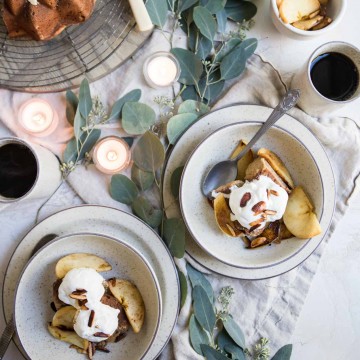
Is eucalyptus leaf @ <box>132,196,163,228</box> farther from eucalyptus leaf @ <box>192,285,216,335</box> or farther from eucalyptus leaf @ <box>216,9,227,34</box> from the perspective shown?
eucalyptus leaf @ <box>216,9,227,34</box>

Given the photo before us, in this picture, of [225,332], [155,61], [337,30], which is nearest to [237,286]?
[225,332]

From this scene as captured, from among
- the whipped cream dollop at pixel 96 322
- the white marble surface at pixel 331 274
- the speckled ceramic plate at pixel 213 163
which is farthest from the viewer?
the white marble surface at pixel 331 274

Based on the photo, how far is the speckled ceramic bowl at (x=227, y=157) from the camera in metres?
1.38

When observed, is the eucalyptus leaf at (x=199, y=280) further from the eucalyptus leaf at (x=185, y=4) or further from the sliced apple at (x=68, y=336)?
the eucalyptus leaf at (x=185, y=4)

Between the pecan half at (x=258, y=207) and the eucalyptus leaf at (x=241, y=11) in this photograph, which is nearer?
the pecan half at (x=258, y=207)

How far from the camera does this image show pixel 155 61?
1450 millimetres

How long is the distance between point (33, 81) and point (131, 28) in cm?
28

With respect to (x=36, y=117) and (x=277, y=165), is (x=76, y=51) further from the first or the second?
(x=277, y=165)

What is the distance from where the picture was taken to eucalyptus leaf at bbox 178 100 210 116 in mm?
1435

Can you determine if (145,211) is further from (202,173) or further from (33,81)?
(33,81)

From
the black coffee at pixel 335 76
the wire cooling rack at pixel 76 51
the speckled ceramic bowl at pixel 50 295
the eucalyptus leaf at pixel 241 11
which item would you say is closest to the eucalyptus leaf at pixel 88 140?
the wire cooling rack at pixel 76 51

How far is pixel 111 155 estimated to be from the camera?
1437mm

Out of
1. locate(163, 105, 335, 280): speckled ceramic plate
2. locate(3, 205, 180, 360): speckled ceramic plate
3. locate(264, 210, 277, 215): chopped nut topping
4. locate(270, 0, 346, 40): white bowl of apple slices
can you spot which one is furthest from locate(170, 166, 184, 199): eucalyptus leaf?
locate(270, 0, 346, 40): white bowl of apple slices

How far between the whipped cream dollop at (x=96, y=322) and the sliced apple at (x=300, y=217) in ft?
1.55
